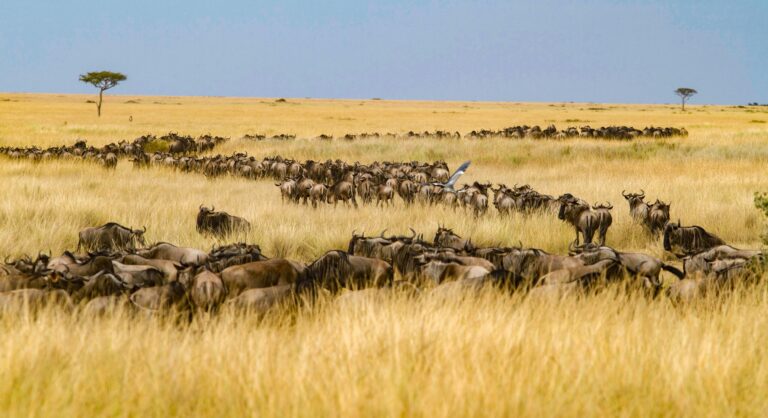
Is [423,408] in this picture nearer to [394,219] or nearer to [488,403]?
[488,403]

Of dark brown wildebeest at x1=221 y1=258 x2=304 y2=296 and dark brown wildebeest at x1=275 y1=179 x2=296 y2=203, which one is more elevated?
dark brown wildebeest at x1=275 y1=179 x2=296 y2=203

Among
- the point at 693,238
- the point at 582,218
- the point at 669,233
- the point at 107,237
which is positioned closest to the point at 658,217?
the point at 669,233

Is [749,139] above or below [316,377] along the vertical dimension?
above

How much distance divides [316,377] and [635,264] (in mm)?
4321

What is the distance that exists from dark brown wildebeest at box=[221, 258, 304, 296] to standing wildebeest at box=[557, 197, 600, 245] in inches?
212

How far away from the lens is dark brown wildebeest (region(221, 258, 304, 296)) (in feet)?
19.8

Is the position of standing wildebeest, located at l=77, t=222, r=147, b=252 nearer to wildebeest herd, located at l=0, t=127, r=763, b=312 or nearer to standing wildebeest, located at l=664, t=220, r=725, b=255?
wildebeest herd, located at l=0, t=127, r=763, b=312

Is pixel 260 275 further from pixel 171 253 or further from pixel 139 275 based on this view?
pixel 171 253

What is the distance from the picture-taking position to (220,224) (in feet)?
36.2

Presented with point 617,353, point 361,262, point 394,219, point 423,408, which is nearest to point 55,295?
point 361,262

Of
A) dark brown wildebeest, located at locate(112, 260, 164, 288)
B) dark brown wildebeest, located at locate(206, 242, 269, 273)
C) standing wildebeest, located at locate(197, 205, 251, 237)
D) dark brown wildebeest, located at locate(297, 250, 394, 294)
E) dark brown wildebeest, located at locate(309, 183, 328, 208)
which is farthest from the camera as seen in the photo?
dark brown wildebeest, located at locate(309, 183, 328, 208)

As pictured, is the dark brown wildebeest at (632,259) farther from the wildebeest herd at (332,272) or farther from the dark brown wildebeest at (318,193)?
the dark brown wildebeest at (318,193)

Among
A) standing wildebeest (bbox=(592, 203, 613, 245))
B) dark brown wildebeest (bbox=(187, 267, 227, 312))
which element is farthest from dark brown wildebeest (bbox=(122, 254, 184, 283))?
standing wildebeest (bbox=(592, 203, 613, 245))

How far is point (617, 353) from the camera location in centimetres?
435
